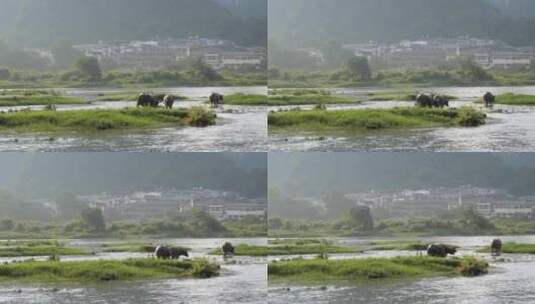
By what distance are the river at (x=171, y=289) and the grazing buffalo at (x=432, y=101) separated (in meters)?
1.61

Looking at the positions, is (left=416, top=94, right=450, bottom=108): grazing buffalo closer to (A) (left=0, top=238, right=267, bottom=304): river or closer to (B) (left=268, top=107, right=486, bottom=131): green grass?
(B) (left=268, top=107, right=486, bottom=131): green grass

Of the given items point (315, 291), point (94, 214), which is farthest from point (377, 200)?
point (94, 214)

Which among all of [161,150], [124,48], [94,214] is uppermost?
[124,48]

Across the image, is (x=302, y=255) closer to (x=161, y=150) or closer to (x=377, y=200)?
(x=377, y=200)

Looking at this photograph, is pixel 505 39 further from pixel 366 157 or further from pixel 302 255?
pixel 302 255

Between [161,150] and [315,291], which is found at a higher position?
[161,150]

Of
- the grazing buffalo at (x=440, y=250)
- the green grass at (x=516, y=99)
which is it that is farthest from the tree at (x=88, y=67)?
the green grass at (x=516, y=99)

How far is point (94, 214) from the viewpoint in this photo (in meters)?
7.11

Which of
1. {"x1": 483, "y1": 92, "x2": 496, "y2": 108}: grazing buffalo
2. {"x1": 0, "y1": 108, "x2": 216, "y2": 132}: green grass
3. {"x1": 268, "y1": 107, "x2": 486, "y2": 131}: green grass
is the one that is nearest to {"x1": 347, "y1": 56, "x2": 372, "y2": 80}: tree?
{"x1": 268, "y1": 107, "x2": 486, "y2": 131}: green grass

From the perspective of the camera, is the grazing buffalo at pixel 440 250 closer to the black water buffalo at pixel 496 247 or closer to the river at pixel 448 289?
the river at pixel 448 289

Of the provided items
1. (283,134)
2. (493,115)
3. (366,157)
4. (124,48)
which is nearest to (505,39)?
(493,115)

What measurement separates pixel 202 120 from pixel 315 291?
1.54 m

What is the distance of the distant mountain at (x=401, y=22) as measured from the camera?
720 centimetres

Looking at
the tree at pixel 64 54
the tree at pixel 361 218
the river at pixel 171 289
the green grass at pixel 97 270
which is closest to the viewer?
the river at pixel 171 289
